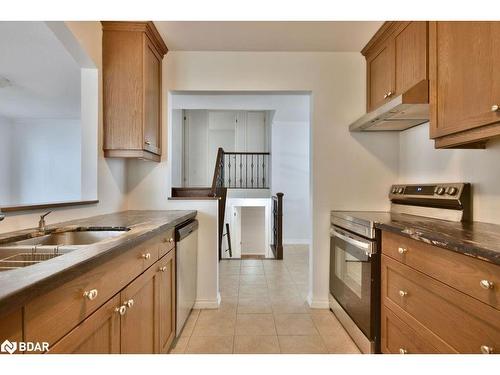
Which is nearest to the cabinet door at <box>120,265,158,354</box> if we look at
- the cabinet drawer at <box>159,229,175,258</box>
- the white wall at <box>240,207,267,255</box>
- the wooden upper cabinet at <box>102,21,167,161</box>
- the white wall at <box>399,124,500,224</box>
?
the cabinet drawer at <box>159,229,175,258</box>

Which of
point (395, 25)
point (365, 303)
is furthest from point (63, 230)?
point (395, 25)

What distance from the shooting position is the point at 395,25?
2.09m

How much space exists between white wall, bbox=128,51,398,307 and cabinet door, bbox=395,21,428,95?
63cm

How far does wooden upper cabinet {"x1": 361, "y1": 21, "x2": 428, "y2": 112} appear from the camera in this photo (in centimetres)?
180

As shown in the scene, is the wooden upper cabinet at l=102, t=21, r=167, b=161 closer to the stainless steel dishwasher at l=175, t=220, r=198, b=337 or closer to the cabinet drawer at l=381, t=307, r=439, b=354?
the stainless steel dishwasher at l=175, t=220, r=198, b=337

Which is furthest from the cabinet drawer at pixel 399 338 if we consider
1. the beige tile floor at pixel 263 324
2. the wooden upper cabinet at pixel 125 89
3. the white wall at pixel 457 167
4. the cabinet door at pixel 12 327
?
the wooden upper cabinet at pixel 125 89

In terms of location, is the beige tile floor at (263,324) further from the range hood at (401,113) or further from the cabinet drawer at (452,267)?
the range hood at (401,113)

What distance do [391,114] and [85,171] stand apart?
2.36m

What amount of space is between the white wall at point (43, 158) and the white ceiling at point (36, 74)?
0.93ft

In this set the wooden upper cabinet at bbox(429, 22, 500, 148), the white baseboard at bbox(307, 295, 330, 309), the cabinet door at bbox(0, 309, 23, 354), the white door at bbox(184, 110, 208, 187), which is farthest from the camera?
the white door at bbox(184, 110, 208, 187)
